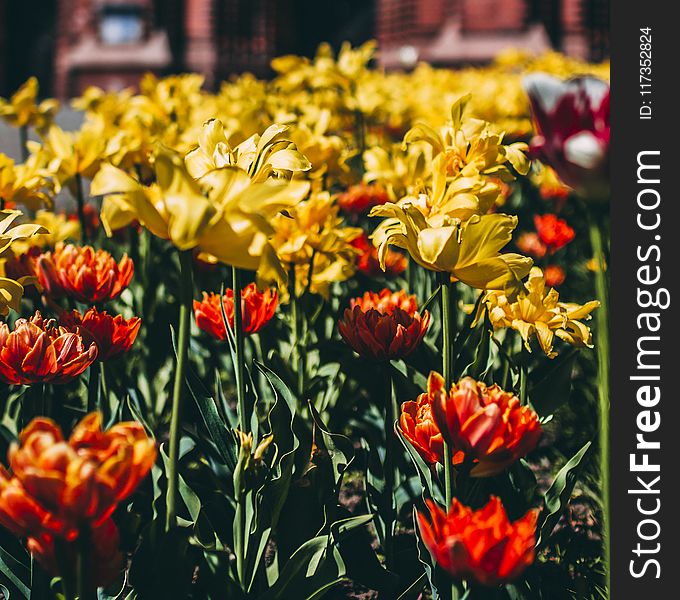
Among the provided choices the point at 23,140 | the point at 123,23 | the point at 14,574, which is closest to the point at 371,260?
the point at 14,574

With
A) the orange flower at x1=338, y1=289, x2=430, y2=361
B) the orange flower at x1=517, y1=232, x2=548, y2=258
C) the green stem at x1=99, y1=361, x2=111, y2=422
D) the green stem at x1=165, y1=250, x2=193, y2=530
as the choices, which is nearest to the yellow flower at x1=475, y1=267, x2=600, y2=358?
the orange flower at x1=338, y1=289, x2=430, y2=361

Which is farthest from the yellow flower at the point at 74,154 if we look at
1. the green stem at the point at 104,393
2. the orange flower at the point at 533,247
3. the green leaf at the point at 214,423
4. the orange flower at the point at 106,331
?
the orange flower at the point at 533,247

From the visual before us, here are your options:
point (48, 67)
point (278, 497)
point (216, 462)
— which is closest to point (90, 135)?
point (216, 462)

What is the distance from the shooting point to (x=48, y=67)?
21359 mm

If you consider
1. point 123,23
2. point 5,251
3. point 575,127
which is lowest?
point 5,251

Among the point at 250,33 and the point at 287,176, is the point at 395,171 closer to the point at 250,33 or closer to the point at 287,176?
the point at 287,176

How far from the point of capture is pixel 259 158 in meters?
1.23

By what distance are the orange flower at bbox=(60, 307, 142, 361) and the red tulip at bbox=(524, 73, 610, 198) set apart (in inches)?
28.4

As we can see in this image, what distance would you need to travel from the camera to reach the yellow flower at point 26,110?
3.00 metres

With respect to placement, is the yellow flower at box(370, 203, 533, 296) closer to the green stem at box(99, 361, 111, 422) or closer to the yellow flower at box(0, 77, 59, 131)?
the green stem at box(99, 361, 111, 422)

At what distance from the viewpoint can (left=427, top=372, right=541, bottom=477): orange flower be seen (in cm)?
93

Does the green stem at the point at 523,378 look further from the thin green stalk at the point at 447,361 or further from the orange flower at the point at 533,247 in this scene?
the orange flower at the point at 533,247

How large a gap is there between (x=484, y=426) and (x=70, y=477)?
0.47 meters

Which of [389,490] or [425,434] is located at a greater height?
[425,434]
